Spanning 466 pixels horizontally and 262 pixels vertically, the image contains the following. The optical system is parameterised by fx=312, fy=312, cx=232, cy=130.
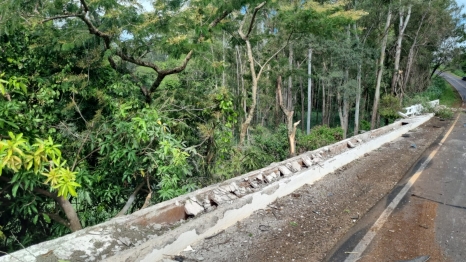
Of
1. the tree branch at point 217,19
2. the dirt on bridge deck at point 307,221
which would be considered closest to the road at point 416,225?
the dirt on bridge deck at point 307,221

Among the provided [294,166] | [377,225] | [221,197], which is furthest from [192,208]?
[294,166]

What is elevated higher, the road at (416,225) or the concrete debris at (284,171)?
the concrete debris at (284,171)

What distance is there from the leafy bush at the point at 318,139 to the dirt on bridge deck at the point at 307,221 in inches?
403

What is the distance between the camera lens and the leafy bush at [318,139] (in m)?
17.4

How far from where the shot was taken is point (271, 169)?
5.49 m

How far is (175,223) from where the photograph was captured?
11.9 feet

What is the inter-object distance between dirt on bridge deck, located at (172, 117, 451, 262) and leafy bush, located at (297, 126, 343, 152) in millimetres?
10226

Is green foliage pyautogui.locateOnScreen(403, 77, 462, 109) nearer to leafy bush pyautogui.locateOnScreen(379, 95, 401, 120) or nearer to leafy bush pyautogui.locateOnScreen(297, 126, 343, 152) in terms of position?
leafy bush pyautogui.locateOnScreen(379, 95, 401, 120)

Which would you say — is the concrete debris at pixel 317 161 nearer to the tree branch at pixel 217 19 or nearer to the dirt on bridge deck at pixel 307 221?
the dirt on bridge deck at pixel 307 221

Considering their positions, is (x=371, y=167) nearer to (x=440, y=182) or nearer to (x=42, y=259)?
(x=440, y=182)

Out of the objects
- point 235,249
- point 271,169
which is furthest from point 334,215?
point 235,249

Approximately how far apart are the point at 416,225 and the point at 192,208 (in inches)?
120

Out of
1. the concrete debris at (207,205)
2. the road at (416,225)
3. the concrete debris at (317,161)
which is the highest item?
the concrete debris at (207,205)

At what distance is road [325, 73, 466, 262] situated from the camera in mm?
3498
